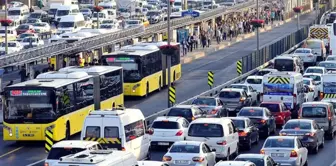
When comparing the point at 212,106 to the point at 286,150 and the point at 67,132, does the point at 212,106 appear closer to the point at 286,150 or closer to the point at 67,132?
the point at 67,132

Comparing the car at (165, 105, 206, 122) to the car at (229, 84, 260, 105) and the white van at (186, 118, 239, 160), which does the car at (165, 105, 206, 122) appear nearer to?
the white van at (186, 118, 239, 160)

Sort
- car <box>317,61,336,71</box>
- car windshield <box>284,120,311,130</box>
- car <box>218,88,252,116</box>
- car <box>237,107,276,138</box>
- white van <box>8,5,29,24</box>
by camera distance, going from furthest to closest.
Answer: white van <box>8,5,29,24</box>, car <box>317,61,336,71</box>, car <box>218,88,252,116</box>, car <box>237,107,276,138</box>, car windshield <box>284,120,311,130</box>

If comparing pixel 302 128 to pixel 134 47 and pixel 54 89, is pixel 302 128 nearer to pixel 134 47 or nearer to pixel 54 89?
pixel 54 89

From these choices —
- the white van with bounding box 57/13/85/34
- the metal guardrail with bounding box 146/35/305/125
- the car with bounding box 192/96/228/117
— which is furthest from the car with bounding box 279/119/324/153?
the white van with bounding box 57/13/85/34

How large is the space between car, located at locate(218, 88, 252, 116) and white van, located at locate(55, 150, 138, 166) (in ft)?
76.6

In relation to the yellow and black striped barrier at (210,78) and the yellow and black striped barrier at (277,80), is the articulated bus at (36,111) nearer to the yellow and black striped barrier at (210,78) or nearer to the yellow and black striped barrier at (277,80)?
the yellow and black striped barrier at (277,80)

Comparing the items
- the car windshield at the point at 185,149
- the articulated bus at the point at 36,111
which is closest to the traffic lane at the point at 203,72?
the articulated bus at the point at 36,111

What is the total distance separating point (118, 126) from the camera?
37188 mm

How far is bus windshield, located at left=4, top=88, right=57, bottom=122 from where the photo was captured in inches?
1724

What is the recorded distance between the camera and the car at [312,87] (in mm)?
56703

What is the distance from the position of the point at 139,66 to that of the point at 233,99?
7451 mm

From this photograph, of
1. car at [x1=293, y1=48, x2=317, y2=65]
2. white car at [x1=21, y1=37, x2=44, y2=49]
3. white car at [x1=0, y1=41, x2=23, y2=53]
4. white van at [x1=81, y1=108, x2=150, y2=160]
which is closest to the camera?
white van at [x1=81, y1=108, x2=150, y2=160]

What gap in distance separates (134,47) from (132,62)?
306 centimetres

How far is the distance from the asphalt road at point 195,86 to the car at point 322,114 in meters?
0.77
